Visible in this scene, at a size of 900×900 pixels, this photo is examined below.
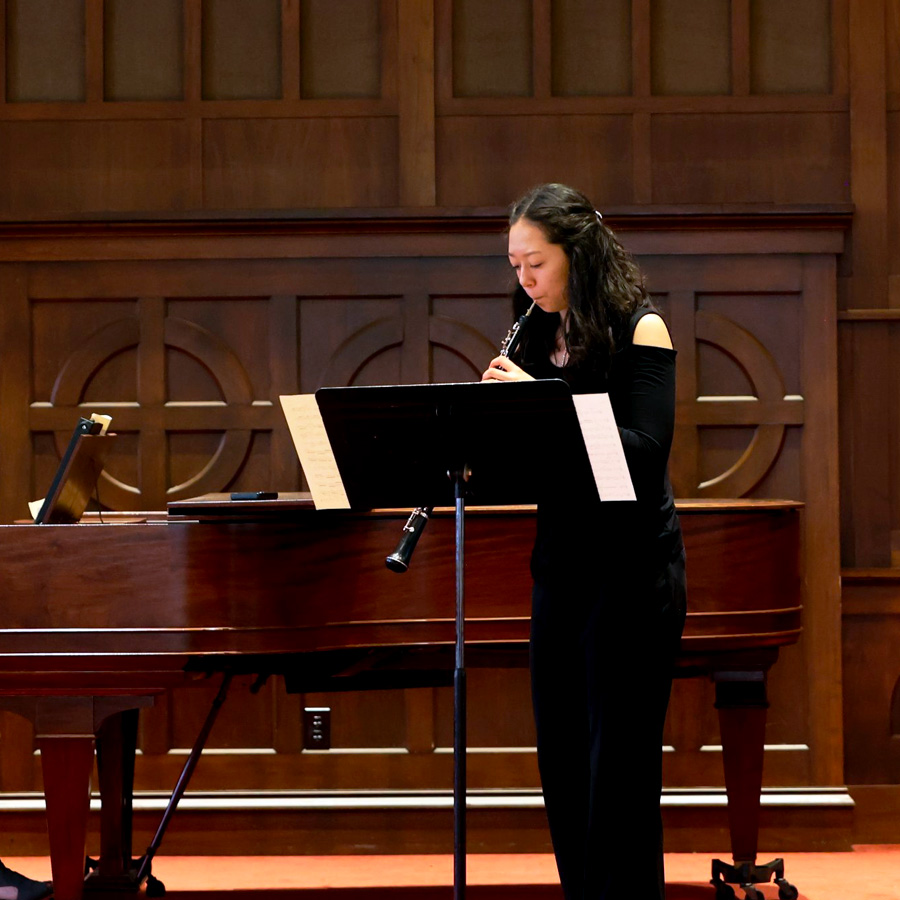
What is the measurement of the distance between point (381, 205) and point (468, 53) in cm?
59

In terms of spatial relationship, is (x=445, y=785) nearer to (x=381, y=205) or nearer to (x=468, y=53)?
(x=381, y=205)

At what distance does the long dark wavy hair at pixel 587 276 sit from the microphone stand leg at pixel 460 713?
0.32 meters

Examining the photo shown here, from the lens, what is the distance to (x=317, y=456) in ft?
7.84

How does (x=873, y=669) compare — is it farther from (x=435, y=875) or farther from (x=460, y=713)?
(x=460, y=713)

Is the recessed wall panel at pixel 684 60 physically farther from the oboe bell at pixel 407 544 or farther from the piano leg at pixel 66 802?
the piano leg at pixel 66 802

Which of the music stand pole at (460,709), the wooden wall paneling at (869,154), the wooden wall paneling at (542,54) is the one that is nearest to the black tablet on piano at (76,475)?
the music stand pole at (460,709)

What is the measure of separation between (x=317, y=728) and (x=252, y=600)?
1.29 meters

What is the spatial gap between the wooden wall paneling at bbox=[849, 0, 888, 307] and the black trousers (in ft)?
7.09

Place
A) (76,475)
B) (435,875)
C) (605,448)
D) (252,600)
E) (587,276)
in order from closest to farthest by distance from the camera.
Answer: (605,448) < (587,276) < (252,600) < (76,475) < (435,875)

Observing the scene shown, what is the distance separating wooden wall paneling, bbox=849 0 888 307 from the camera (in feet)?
13.2

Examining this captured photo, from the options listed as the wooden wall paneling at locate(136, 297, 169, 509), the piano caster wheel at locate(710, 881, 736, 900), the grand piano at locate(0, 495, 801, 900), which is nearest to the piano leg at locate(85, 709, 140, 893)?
the grand piano at locate(0, 495, 801, 900)

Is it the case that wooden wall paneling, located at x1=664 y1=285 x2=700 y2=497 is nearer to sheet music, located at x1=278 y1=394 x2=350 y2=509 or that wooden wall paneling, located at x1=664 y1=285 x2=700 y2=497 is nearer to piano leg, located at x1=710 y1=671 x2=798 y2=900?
piano leg, located at x1=710 y1=671 x2=798 y2=900

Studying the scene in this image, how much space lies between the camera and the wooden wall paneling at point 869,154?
4027mm

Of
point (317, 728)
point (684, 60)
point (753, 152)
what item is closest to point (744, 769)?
point (317, 728)
